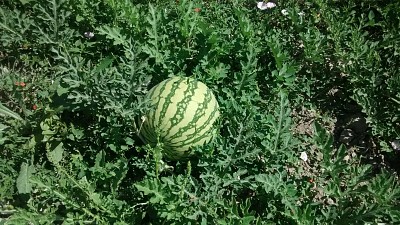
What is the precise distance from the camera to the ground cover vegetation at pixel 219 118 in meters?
3.01

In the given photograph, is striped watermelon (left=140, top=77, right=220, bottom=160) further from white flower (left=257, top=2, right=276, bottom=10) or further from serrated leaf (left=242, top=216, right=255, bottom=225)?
white flower (left=257, top=2, right=276, bottom=10)

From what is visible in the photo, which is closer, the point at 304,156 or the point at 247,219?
the point at 247,219

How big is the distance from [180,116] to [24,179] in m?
1.20

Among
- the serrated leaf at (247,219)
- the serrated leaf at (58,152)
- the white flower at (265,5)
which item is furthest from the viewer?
the white flower at (265,5)

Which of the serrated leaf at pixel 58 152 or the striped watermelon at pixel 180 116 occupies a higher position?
the striped watermelon at pixel 180 116

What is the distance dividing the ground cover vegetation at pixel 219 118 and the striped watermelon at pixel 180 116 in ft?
0.26

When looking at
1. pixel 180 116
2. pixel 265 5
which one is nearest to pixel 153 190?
pixel 180 116

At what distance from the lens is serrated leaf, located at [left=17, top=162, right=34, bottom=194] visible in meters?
3.32

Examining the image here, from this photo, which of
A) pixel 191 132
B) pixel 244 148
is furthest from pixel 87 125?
pixel 244 148

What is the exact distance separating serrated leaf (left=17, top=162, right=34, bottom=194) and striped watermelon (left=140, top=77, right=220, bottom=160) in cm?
85

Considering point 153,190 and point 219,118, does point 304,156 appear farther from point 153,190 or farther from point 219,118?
point 153,190

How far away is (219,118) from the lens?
11.1 ft

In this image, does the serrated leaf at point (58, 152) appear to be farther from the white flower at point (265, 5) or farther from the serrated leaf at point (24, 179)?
the white flower at point (265, 5)

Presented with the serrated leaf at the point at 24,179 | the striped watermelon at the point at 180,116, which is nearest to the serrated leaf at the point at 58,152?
the serrated leaf at the point at 24,179
